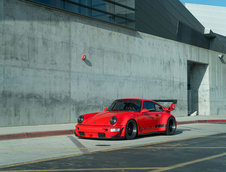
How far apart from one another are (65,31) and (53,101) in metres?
3.52

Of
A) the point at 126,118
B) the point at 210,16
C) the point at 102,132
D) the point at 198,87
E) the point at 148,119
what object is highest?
the point at 210,16

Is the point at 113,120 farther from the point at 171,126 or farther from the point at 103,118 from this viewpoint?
the point at 171,126

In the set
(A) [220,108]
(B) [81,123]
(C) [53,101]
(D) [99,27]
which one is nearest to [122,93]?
(D) [99,27]

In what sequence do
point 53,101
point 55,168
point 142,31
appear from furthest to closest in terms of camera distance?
point 142,31, point 53,101, point 55,168

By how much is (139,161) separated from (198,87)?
23.6 m

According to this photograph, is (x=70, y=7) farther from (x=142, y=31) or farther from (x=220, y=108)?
(x=220, y=108)

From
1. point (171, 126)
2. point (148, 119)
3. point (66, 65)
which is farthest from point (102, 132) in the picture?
point (66, 65)

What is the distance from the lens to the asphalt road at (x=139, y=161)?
546cm

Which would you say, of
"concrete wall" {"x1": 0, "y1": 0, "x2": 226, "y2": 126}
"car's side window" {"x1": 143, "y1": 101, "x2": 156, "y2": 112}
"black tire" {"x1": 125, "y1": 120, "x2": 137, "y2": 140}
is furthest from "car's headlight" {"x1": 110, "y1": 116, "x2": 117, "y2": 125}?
"concrete wall" {"x1": 0, "y1": 0, "x2": 226, "y2": 126}

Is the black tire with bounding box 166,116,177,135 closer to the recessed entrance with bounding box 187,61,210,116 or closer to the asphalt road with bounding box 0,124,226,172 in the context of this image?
the asphalt road with bounding box 0,124,226,172

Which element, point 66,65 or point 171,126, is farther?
point 66,65

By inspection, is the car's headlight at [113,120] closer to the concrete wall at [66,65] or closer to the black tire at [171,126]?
the black tire at [171,126]

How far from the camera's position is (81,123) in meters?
10.3

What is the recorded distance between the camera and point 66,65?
1620 cm
